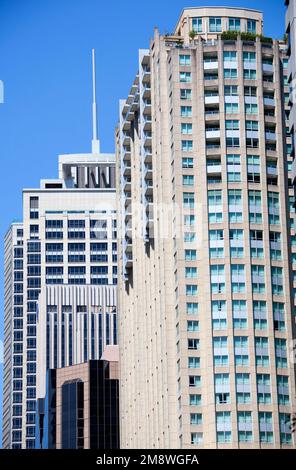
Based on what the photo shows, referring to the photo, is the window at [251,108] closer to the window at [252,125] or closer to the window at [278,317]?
the window at [252,125]

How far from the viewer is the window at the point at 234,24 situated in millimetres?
154625

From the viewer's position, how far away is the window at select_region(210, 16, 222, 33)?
15466 cm

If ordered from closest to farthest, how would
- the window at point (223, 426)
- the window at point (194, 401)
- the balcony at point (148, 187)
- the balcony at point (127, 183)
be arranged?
the window at point (223, 426) < the window at point (194, 401) < the balcony at point (148, 187) < the balcony at point (127, 183)

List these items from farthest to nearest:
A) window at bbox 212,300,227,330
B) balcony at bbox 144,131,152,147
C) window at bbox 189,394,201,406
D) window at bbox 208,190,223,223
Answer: balcony at bbox 144,131,152,147, window at bbox 208,190,223,223, window at bbox 212,300,227,330, window at bbox 189,394,201,406

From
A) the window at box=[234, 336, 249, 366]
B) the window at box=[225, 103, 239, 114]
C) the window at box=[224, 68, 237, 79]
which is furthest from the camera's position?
the window at box=[224, 68, 237, 79]

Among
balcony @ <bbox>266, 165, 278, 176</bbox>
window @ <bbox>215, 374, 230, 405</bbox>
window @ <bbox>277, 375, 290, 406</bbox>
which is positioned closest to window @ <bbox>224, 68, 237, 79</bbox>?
balcony @ <bbox>266, 165, 278, 176</bbox>

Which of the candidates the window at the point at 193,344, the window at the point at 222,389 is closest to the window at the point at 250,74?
the window at the point at 193,344

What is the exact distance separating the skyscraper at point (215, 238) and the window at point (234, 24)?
0.64 feet

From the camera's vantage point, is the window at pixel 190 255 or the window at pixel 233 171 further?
the window at pixel 233 171

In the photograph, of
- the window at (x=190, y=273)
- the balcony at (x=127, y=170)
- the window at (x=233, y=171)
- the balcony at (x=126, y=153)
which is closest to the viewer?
the window at (x=190, y=273)

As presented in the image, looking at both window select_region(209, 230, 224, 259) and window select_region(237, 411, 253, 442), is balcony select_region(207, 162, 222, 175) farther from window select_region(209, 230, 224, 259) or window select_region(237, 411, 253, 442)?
window select_region(237, 411, 253, 442)

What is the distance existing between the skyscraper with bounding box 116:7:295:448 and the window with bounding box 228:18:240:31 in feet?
0.64

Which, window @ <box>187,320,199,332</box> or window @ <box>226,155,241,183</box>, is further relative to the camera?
window @ <box>226,155,241,183</box>

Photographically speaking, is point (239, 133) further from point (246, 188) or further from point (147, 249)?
point (147, 249)
